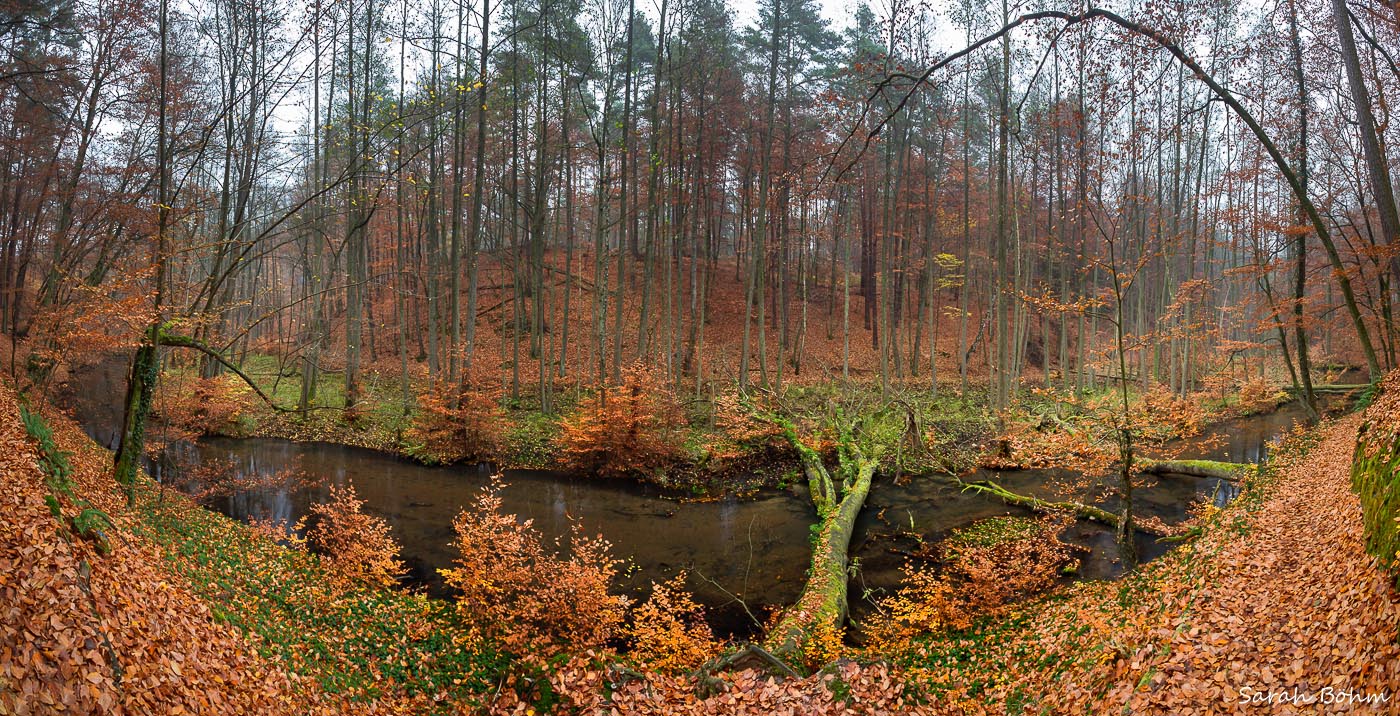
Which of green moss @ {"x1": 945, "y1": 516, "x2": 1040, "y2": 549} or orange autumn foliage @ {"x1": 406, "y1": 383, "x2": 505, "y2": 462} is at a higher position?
orange autumn foliage @ {"x1": 406, "y1": 383, "x2": 505, "y2": 462}

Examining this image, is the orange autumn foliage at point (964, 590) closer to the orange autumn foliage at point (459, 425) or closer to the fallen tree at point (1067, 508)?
the fallen tree at point (1067, 508)

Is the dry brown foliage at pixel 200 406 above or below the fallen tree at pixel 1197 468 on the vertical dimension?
above

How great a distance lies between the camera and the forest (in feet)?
16.0

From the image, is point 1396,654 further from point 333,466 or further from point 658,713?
point 333,466

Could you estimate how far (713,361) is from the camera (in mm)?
24234

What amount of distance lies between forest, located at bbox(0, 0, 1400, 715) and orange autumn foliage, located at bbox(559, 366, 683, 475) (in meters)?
0.16

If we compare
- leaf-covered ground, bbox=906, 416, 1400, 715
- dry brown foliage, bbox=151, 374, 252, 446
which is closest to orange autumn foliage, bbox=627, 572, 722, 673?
leaf-covered ground, bbox=906, 416, 1400, 715

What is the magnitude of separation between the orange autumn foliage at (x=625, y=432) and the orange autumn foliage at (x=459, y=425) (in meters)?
2.21

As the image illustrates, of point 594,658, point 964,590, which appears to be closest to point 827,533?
point 964,590

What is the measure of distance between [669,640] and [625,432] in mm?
8533

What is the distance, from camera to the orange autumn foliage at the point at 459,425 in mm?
16172

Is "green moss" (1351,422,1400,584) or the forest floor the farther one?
"green moss" (1351,422,1400,584)

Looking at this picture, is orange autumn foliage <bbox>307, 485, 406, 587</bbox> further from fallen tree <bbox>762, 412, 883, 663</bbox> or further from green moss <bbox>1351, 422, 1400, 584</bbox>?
green moss <bbox>1351, 422, 1400, 584</bbox>

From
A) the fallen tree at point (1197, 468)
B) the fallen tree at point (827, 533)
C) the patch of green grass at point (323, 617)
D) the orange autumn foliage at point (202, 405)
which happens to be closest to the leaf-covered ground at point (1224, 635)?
the fallen tree at point (827, 533)
